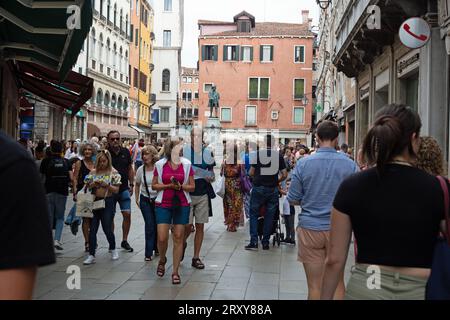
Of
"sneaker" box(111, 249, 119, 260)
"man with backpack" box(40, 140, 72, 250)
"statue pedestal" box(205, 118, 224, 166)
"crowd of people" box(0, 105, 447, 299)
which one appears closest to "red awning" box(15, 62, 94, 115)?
"crowd of people" box(0, 105, 447, 299)

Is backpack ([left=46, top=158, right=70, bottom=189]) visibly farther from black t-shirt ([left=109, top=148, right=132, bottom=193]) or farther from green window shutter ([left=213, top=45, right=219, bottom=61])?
green window shutter ([left=213, top=45, right=219, bottom=61])

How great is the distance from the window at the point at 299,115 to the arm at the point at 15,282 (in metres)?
61.6

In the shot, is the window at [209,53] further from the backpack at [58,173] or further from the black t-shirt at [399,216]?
the black t-shirt at [399,216]

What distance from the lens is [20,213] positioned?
183 cm

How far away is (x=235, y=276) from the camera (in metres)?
7.77

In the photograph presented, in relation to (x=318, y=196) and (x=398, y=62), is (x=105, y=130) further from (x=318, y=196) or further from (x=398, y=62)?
(x=318, y=196)

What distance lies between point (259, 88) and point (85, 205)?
54.2 meters

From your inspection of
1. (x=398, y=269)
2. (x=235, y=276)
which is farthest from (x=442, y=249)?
(x=235, y=276)

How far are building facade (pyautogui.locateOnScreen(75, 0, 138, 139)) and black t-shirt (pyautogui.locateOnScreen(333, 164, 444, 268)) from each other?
35.2 m

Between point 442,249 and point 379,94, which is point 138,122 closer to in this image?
point 379,94

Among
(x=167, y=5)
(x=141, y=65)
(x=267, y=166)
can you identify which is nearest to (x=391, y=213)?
(x=267, y=166)

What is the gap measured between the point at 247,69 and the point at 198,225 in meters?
54.5

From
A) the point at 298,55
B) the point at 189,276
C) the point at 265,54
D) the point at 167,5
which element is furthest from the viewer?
the point at 167,5

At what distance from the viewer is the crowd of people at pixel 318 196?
110 inches
